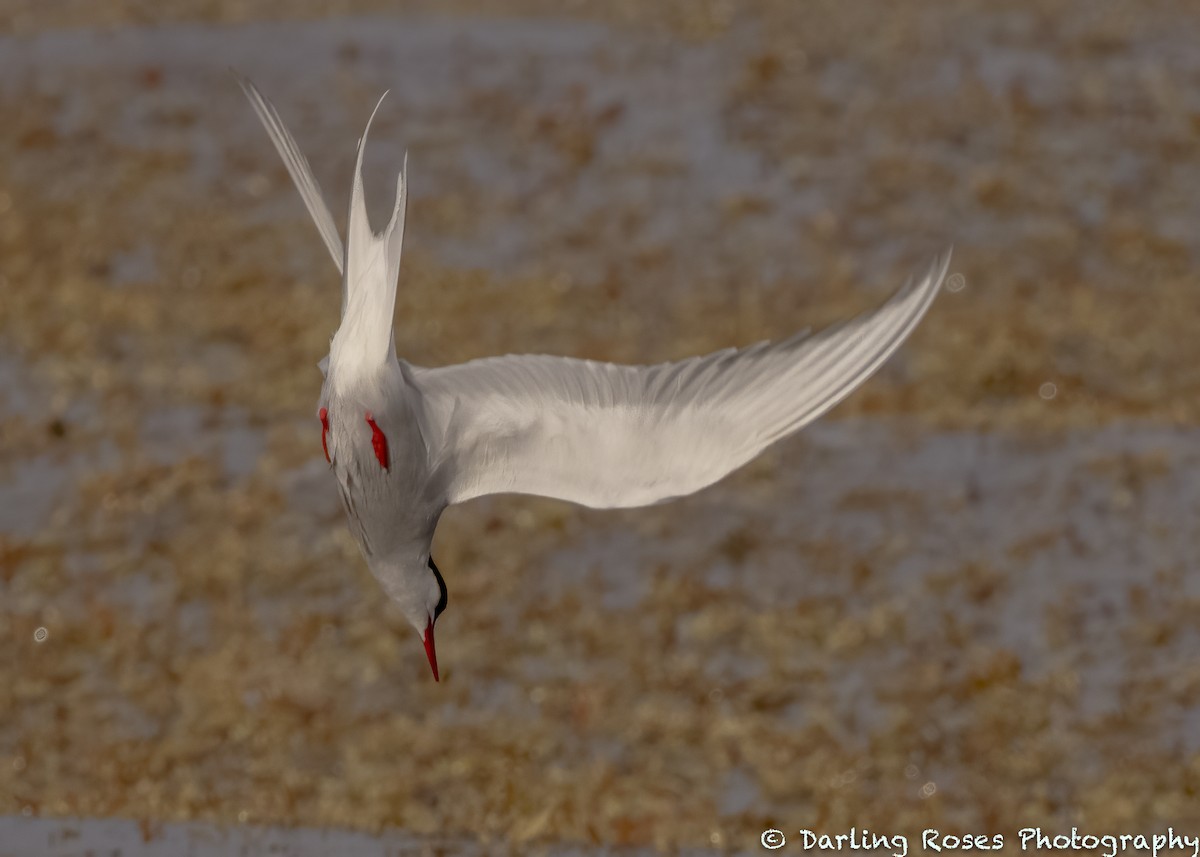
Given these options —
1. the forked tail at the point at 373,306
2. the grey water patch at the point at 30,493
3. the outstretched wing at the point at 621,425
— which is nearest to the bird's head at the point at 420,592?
the outstretched wing at the point at 621,425

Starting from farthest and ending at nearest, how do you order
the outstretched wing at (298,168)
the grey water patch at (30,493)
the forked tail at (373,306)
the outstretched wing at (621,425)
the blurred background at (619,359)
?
the grey water patch at (30,493) < the blurred background at (619,359) < the outstretched wing at (298,168) < the outstretched wing at (621,425) < the forked tail at (373,306)

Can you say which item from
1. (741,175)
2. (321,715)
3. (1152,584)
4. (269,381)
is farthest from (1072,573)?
(269,381)

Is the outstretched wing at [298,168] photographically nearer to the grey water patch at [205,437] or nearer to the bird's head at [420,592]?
the bird's head at [420,592]

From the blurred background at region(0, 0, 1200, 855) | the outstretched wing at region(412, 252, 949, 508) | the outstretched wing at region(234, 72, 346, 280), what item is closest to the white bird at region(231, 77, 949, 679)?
the outstretched wing at region(412, 252, 949, 508)

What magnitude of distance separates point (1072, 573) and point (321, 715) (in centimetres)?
157

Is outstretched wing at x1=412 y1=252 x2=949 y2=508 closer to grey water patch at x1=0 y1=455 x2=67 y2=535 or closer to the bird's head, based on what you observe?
the bird's head

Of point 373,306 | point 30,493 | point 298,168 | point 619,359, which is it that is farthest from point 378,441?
point 30,493

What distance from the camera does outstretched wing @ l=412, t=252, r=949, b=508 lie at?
177 cm

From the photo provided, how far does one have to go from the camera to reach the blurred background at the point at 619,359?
2584mm

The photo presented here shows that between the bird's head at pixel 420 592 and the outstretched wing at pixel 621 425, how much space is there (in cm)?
12

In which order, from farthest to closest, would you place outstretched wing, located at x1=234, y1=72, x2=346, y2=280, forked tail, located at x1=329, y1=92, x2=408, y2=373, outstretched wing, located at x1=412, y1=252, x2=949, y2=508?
outstretched wing, located at x1=234, y1=72, x2=346, y2=280, outstretched wing, located at x1=412, y1=252, x2=949, y2=508, forked tail, located at x1=329, y1=92, x2=408, y2=373

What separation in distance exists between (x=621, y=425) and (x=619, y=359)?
1323mm

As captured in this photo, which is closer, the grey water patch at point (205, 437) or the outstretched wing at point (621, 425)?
the outstretched wing at point (621, 425)

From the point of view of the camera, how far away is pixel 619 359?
3125mm
